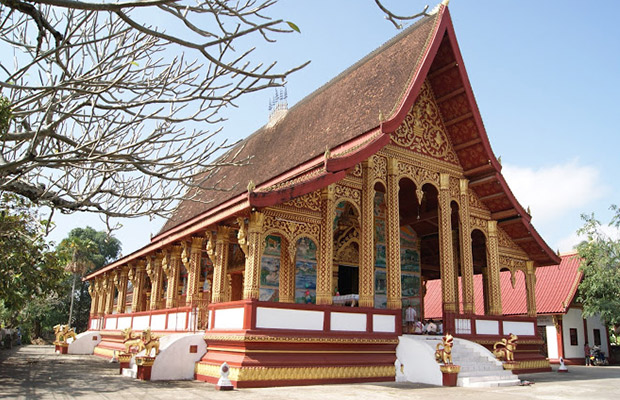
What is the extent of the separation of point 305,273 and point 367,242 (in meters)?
1.98

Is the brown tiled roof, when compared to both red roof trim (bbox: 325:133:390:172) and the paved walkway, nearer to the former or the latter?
red roof trim (bbox: 325:133:390:172)

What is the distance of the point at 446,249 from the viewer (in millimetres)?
12336

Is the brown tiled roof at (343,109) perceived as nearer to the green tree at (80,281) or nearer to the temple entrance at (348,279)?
the temple entrance at (348,279)

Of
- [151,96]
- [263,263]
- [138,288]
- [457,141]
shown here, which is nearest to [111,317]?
[138,288]

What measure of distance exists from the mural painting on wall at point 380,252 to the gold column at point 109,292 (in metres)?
11.7

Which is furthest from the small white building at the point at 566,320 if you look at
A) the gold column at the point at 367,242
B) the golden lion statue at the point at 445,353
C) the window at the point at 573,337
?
the gold column at the point at 367,242

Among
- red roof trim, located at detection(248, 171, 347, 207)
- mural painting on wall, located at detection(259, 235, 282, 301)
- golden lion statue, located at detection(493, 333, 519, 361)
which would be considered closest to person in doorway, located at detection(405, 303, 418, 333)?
golden lion statue, located at detection(493, 333, 519, 361)

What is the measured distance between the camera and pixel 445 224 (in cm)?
1246

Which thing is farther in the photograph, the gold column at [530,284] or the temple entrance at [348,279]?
the gold column at [530,284]

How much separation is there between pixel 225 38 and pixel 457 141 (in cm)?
1098

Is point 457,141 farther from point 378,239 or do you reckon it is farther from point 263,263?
point 263,263

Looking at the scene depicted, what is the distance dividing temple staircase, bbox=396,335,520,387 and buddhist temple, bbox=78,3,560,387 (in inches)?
7.3

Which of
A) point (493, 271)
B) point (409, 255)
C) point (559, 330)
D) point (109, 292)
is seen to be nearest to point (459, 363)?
point (493, 271)

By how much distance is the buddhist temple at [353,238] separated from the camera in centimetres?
948
